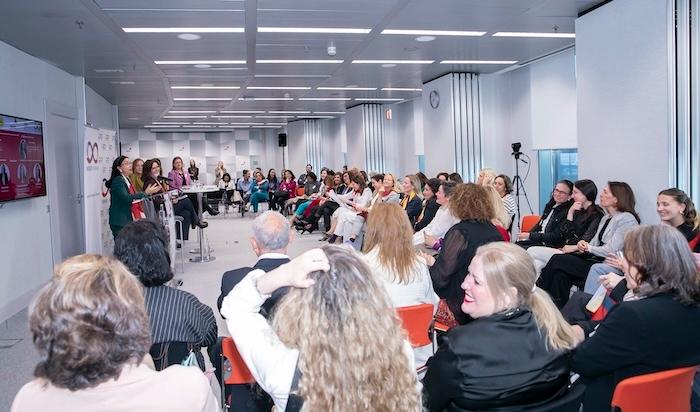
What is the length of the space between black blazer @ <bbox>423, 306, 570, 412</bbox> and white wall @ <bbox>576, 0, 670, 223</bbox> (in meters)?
3.98

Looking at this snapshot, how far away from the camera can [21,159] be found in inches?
248

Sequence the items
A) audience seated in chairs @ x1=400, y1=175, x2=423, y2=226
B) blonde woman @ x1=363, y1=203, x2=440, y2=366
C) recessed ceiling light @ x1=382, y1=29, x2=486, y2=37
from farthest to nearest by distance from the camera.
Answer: audience seated in chairs @ x1=400, y1=175, x2=423, y2=226 → recessed ceiling light @ x1=382, y1=29, x2=486, y2=37 → blonde woman @ x1=363, y1=203, x2=440, y2=366

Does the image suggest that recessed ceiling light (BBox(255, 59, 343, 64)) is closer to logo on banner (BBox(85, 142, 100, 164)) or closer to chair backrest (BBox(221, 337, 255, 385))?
logo on banner (BBox(85, 142, 100, 164))

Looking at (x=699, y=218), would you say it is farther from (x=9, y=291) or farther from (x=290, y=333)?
(x=9, y=291)

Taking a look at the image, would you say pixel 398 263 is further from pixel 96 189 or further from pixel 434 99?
pixel 434 99

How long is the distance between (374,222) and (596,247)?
2556 millimetres

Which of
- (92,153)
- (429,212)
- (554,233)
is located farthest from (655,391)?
(92,153)

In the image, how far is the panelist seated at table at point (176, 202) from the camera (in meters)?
8.43

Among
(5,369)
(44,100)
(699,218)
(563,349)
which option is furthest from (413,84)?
(563,349)

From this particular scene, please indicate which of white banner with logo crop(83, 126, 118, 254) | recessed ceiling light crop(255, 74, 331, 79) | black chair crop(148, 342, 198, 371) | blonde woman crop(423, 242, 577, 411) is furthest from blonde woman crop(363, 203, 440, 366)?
recessed ceiling light crop(255, 74, 331, 79)

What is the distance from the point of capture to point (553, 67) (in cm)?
973

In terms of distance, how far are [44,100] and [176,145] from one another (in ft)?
58.8

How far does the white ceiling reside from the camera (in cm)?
544

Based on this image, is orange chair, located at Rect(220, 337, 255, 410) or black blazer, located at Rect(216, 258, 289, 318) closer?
black blazer, located at Rect(216, 258, 289, 318)
